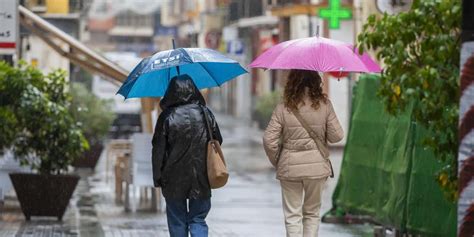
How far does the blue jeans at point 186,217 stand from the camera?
10.4 metres

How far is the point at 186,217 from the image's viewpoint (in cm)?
1051

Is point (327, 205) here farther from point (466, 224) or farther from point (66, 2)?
point (66, 2)

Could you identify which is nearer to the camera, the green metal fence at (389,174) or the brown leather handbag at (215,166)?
the brown leather handbag at (215,166)

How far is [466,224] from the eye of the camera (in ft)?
21.3

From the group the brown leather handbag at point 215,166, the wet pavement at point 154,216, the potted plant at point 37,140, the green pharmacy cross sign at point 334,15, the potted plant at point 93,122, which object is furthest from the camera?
the green pharmacy cross sign at point 334,15

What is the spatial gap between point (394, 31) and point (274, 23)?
45839 mm

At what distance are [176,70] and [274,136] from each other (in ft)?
4.41

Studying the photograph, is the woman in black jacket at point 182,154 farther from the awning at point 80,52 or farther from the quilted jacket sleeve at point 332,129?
the awning at point 80,52

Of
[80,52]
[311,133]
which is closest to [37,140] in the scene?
[80,52]

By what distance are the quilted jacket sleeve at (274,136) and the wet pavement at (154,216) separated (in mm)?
3778

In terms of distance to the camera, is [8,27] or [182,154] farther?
[8,27]

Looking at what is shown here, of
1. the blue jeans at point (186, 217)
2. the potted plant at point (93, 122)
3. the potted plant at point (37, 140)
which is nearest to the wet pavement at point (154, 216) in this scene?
the potted plant at point (37, 140)

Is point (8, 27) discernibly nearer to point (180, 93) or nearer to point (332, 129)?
point (180, 93)

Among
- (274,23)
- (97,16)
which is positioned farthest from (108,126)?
(97,16)
